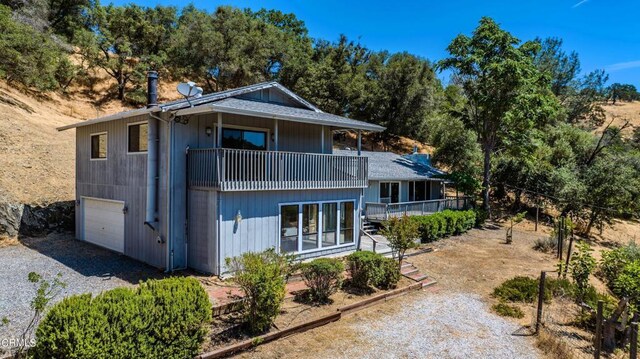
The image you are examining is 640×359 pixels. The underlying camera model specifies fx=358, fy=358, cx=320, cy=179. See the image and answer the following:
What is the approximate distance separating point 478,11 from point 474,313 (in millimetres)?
23700

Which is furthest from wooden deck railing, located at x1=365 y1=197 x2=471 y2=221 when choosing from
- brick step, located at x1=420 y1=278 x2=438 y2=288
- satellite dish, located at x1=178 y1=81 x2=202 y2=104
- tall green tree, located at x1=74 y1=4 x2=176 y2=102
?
tall green tree, located at x1=74 y1=4 x2=176 y2=102

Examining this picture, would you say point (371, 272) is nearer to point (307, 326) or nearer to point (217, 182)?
point (307, 326)

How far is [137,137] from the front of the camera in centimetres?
1212

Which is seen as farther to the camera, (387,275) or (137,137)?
(137,137)

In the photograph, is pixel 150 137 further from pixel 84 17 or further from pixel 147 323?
pixel 84 17

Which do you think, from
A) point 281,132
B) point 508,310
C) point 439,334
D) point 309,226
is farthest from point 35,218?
point 508,310

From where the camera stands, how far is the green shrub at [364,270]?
10328 millimetres

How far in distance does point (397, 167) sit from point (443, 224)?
6.19 meters

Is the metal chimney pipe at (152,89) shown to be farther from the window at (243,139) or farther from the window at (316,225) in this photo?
the window at (316,225)

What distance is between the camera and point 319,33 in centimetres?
4831

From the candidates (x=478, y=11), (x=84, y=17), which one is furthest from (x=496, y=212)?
(x=84, y=17)

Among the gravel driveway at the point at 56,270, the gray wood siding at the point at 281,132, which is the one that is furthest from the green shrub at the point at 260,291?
the gray wood siding at the point at 281,132

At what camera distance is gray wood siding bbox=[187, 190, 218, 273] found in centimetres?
1041

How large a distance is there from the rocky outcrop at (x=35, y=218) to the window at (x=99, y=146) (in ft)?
11.3
